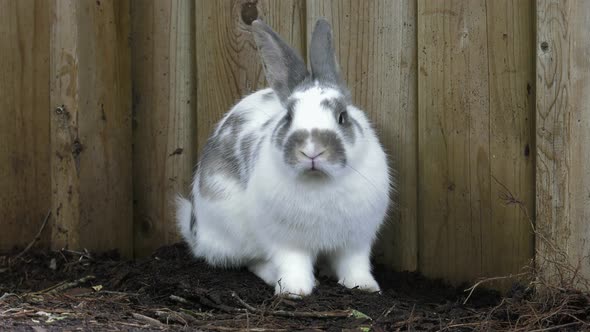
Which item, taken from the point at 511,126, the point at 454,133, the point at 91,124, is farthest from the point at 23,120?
the point at 511,126

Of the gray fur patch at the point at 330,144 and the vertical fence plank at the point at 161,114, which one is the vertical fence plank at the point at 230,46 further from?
the gray fur patch at the point at 330,144

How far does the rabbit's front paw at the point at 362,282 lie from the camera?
14.4ft

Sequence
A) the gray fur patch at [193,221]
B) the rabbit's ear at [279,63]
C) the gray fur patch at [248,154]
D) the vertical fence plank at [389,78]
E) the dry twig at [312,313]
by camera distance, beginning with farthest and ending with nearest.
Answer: the gray fur patch at [193,221]
the vertical fence plank at [389,78]
the gray fur patch at [248,154]
the rabbit's ear at [279,63]
the dry twig at [312,313]

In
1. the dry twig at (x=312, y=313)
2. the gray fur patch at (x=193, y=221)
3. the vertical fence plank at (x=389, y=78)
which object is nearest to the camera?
the dry twig at (x=312, y=313)

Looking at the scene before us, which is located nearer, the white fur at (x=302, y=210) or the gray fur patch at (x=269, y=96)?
the white fur at (x=302, y=210)

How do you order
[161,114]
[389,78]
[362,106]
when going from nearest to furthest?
[389,78], [362,106], [161,114]

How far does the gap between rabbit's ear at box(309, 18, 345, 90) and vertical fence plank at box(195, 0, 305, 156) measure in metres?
0.57

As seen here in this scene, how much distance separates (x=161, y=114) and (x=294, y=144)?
4.84 ft

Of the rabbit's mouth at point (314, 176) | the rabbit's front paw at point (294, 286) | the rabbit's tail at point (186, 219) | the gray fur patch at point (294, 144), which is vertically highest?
the gray fur patch at point (294, 144)

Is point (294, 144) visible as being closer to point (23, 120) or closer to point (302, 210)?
point (302, 210)

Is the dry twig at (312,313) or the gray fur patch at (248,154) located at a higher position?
the gray fur patch at (248,154)

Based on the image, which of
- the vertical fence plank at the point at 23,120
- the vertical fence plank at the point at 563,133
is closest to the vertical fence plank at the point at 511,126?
the vertical fence plank at the point at 563,133

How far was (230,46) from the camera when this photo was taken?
16.6 ft

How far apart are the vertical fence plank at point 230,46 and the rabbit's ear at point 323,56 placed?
57cm
